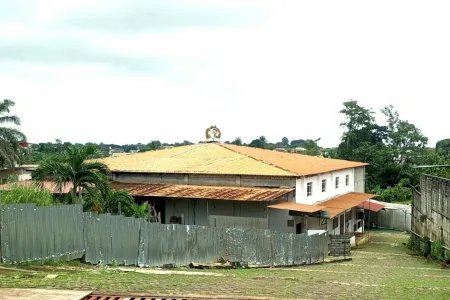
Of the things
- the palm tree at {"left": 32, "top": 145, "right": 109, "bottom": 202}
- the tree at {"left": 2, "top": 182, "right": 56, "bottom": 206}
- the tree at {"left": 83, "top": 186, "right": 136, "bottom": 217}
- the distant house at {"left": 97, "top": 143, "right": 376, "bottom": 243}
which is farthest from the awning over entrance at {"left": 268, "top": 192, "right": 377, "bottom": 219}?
the tree at {"left": 2, "top": 182, "right": 56, "bottom": 206}

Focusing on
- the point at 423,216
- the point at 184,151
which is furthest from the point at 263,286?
the point at 184,151

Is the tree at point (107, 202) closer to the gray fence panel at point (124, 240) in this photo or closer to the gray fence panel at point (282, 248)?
the gray fence panel at point (124, 240)

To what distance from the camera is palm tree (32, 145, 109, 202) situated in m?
21.8

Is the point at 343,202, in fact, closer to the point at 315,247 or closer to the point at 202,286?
the point at 315,247

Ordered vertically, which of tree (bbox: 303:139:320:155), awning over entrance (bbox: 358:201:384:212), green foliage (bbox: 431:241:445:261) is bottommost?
green foliage (bbox: 431:241:445:261)

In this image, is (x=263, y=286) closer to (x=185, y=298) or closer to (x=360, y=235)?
(x=185, y=298)

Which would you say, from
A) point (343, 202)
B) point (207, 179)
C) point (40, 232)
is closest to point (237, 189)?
point (207, 179)

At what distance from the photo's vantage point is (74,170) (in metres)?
22.0

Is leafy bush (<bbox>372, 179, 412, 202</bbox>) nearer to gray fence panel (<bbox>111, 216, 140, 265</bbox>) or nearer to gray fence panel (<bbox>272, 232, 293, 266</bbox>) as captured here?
gray fence panel (<bbox>272, 232, 293, 266</bbox>)

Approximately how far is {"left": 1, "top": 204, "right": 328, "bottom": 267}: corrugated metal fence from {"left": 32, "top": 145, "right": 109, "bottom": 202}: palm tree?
21.1 ft

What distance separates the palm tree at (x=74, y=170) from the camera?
71.4 feet

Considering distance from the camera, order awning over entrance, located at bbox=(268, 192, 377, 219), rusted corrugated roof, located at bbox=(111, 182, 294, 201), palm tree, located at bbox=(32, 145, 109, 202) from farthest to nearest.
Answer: rusted corrugated roof, located at bbox=(111, 182, 294, 201) → awning over entrance, located at bbox=(268, 192, 377, 219) → palm tree, located at bbox=(32, 145, 109, 202)

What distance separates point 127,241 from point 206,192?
550 inches

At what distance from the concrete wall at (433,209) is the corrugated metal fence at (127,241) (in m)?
6.00
